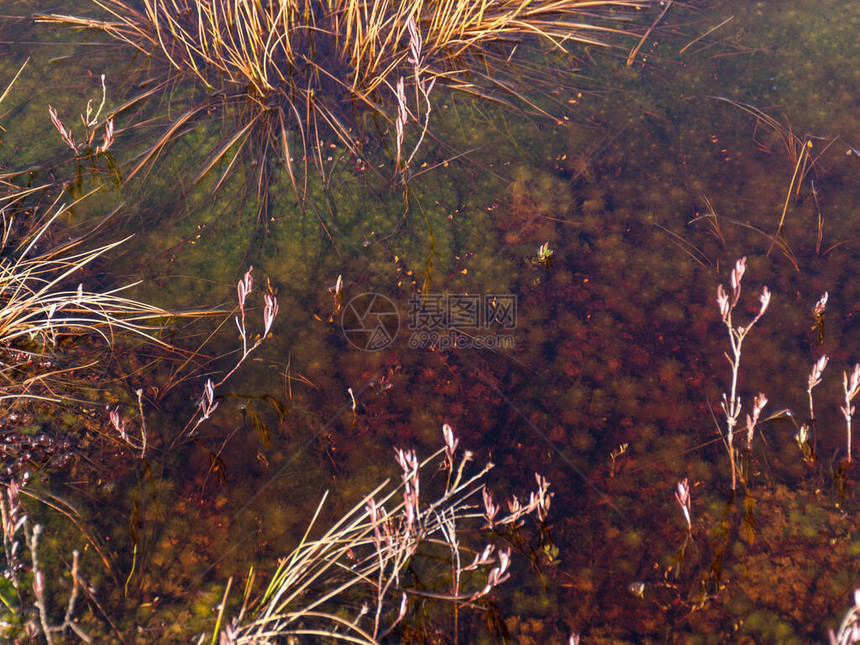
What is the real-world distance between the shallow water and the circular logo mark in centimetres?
2

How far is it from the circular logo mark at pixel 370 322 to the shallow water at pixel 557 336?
0.02 metres

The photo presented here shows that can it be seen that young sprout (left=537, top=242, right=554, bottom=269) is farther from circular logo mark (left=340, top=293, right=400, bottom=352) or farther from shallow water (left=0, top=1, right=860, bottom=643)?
circular logo mark (left=340, top=293, right=400, bottom=352)

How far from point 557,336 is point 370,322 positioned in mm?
924

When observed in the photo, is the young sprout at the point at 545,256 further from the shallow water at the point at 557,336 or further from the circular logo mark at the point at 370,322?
the circular logo mark at the point at 370,322

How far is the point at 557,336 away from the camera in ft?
8.89

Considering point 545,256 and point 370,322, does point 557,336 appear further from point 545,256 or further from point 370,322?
point 370,322

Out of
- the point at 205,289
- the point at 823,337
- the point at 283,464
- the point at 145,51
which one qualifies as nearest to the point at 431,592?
the point at 283,464

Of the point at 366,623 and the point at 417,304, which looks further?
the point at 417,304

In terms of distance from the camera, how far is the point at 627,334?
270cm

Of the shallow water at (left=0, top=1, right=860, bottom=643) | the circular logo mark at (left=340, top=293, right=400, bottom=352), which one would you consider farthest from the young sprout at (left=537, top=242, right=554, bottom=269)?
the circular logo mark at (left=340, top=293, right=400, bottom=352)

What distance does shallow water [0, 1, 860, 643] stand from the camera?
7.09ft

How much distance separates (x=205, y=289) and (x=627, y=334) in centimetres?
213

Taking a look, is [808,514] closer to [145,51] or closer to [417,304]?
[417,304]

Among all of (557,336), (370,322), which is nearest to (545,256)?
(557,336)
